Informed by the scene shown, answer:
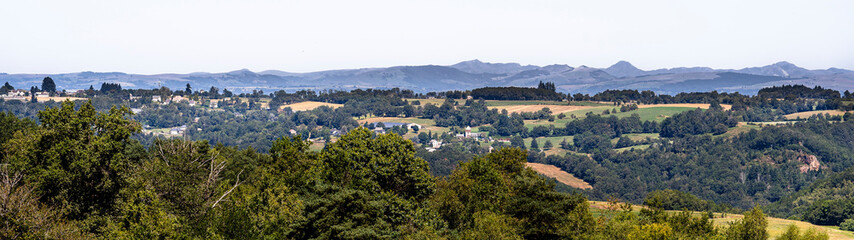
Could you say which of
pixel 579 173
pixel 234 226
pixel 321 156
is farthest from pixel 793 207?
pixel 234 226

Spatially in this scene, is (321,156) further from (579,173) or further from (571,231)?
(579,173)

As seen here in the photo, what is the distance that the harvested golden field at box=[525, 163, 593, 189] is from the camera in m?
180

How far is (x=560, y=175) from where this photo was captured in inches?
7441

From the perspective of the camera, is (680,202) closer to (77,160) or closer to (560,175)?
(560,175)

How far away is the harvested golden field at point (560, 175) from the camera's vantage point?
180 meters

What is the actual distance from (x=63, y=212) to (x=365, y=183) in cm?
1624

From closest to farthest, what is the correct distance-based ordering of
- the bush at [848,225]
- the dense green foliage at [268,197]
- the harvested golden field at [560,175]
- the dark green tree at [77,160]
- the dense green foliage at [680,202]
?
the dense green foliage at [268,197] → the dark green tree at [77,160] → the bush at [848,225] → the dense green foliage at [680,202] → the harvested golden field at [560,175]

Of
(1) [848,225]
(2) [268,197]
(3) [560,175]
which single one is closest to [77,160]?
(2) [268,197]

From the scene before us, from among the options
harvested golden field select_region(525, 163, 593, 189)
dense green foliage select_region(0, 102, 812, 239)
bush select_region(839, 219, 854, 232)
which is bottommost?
harvested golden field select_region(525, 163, 593, 189)

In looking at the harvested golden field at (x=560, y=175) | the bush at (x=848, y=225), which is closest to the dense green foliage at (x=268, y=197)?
the bush at (x=848, y=225)

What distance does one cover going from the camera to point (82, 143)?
32.5 m

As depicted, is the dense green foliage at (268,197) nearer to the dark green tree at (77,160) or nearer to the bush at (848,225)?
the dark green tree at (77,160)

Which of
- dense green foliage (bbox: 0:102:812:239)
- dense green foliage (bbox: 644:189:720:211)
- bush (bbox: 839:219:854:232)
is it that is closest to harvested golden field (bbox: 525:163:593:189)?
dense green foliage (bbox: 644:189:720:211)

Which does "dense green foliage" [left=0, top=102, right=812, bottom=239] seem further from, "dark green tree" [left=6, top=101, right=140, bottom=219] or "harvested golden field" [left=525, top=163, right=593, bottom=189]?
"harvested golden field" [left=525, top=163, right=593, bottom=189]
